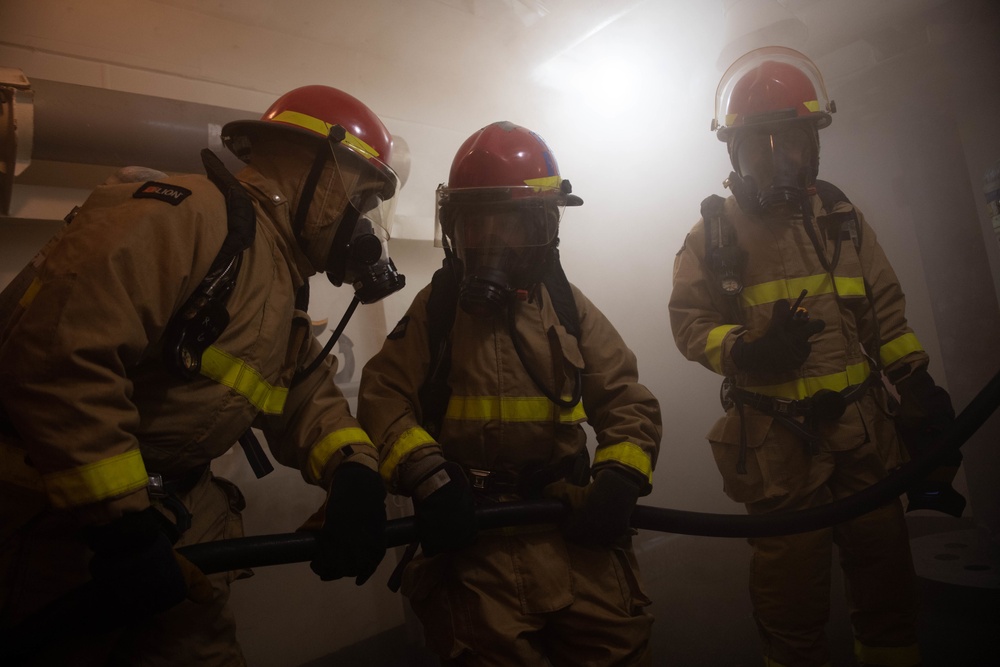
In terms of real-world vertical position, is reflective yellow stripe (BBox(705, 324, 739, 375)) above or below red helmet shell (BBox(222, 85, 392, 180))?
below

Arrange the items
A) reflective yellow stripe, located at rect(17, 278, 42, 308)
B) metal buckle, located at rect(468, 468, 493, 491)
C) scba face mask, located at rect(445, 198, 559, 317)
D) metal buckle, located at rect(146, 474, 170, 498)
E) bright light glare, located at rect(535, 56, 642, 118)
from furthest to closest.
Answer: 1. bright light glare, located at rect(535, 56, 642, 118)
2. scba face mask, located at rect(445, 198, 559, 317)
3. metal buckle, located at rect(468, 468, 493, 491)
4. metal buckle, located at rect(146, 474, 170, 498)
5. reflective yellow stripe, located at rect(17, 278, 42, 308)

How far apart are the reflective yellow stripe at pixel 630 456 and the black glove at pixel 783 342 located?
0.61 m

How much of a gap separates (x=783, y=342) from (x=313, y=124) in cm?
157

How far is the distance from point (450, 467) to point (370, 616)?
1526 mm

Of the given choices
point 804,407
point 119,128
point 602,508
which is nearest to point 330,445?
point 602,508

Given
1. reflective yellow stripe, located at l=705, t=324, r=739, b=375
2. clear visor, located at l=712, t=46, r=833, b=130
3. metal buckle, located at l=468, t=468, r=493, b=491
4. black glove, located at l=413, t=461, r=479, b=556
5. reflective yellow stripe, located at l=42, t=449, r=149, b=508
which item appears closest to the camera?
reflective yellow stripe, located at l=42, t=449, r=149, b=508

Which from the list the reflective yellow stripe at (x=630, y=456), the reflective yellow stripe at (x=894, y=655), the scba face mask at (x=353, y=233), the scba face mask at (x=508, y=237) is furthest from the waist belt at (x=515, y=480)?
the reflective yellow stripe at (x=894, y=655)

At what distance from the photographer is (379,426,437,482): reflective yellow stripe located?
1.39m

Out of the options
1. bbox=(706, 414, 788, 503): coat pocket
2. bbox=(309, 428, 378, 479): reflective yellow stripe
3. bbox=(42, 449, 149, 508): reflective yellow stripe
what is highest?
bbox=(42, 449, 149, 508): reflective yellow stripe

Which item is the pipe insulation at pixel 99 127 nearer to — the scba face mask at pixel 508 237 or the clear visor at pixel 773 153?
the scba face mask at pixel 508 237

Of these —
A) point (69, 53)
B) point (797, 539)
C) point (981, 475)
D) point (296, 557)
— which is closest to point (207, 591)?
point (296, 557)

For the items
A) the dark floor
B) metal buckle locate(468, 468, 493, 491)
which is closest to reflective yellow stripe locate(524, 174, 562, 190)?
metal buckle locate(468, 468, 493, 491)

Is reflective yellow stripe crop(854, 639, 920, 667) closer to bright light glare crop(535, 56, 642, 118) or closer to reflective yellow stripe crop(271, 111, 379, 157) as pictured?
reflective yellow stripe crop(271, 111, 379, 157)

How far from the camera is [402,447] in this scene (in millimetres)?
1404
